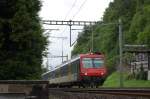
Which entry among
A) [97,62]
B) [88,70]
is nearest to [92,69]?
[88,70]

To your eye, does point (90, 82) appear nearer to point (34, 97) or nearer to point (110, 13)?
point (34, 97)

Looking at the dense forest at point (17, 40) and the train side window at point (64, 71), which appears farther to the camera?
the train side window at point (64, 71)

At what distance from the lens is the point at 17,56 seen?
18.0 m

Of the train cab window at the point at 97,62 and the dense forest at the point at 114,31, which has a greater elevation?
the dense forest at the point at 114,31

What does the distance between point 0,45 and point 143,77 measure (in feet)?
180

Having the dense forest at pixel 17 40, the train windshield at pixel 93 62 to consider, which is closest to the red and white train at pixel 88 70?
the train windshield at pixel 93 62

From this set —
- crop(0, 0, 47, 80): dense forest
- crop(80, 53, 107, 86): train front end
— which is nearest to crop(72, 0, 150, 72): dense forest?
crop(80, 53, 107, 86): train front end

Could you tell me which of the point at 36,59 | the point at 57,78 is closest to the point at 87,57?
the point at 57,78

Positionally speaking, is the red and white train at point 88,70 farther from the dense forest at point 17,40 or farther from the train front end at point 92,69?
the dense forest at point 17,40

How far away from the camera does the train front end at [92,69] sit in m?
47.1

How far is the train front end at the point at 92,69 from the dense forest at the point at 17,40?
28393mm

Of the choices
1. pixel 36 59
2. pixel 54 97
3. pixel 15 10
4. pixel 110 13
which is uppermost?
pixel 110 13

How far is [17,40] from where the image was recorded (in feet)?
56.8

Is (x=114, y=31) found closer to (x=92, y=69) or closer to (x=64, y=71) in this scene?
(x=64, y=71)
